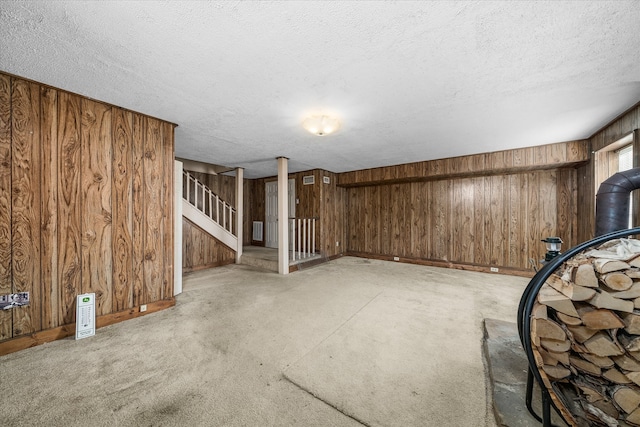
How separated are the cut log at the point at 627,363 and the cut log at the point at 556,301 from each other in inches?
8.9

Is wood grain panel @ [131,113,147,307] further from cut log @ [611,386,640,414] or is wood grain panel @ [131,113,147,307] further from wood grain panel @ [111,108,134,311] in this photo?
cut log @ [611,386,640,414]

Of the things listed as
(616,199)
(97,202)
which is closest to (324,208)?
(97,202)

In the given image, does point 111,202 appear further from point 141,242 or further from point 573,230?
point 573,230

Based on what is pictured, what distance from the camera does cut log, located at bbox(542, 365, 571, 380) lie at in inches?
43.7

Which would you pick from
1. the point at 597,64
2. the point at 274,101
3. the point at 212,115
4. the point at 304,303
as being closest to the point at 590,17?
the point at 597,64

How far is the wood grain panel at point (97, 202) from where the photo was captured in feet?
7.06

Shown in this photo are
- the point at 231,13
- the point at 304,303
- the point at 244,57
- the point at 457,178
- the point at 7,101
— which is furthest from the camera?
the point at 457,178

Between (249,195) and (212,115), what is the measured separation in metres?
4.83

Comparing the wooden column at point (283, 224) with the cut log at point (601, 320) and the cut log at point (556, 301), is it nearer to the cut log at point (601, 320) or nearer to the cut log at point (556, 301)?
the cut log at point (556, 301)

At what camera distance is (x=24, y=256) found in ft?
6.08

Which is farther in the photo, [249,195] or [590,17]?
[249,195]

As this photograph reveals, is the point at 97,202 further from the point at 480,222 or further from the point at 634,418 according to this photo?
the point at 480,222

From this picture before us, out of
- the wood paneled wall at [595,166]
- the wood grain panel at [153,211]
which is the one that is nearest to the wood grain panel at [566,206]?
the wood paneled wall at [595,166]

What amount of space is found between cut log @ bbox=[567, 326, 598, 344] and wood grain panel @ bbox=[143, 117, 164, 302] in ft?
11.4
